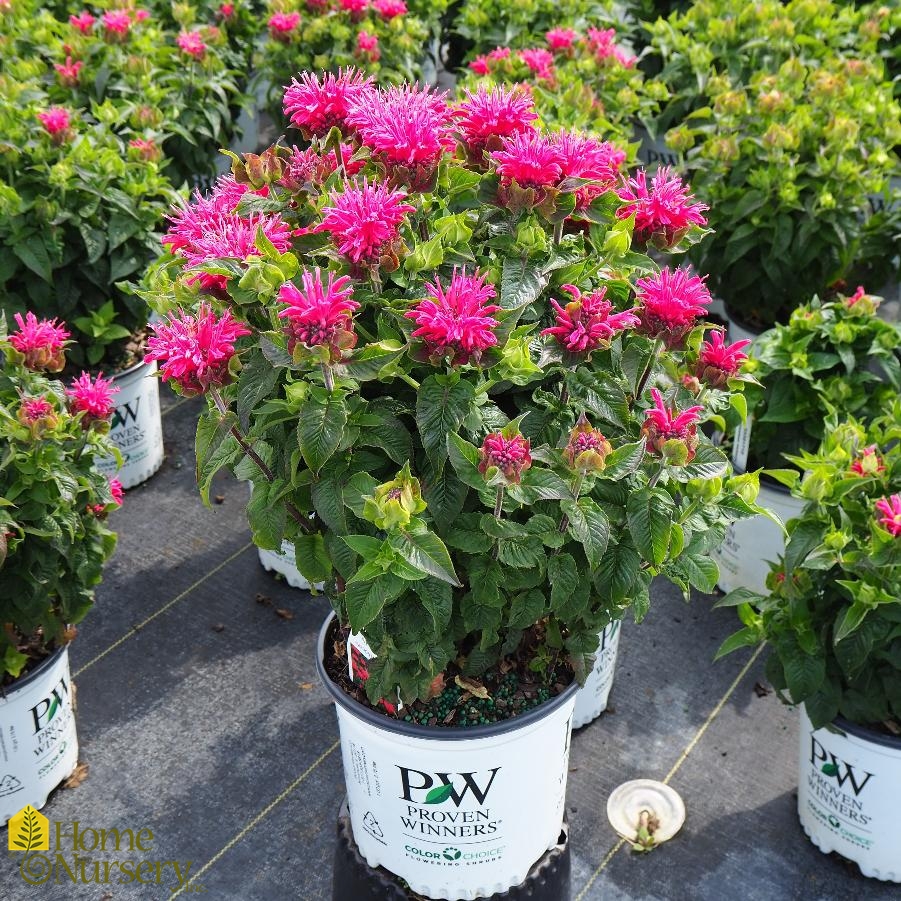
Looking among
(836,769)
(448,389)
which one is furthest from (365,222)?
(836,769)

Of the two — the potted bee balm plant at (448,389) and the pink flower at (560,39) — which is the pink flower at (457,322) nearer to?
the potted bee balm plant at (448,389)

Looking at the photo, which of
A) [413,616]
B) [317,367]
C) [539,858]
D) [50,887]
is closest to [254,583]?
[50,887]

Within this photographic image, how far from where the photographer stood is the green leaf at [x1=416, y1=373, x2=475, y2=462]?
1.65 m

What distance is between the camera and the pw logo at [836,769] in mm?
2344

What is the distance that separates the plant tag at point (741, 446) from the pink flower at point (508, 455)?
1502 millimetres

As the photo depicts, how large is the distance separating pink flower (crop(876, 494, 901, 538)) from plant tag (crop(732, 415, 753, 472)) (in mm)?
836

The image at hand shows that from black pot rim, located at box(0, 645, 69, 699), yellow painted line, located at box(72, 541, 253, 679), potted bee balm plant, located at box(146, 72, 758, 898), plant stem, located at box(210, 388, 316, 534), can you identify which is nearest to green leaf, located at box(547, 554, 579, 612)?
potted bee balm plant, located at box(146, 72, 758, 898)

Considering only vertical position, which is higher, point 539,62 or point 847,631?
point 539,62

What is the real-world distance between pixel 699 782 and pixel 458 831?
87 centimetres

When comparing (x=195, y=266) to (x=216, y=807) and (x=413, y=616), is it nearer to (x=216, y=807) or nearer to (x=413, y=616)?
(x=413, y=616)

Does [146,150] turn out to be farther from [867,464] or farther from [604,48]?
[867,464]

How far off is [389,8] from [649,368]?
2.81 meters

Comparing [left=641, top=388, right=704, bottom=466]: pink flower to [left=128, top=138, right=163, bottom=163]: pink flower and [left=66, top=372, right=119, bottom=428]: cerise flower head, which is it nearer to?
[left=66, top=372, right=119, bottom=428]: cerise flower head

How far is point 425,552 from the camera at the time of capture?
5.39 feet
